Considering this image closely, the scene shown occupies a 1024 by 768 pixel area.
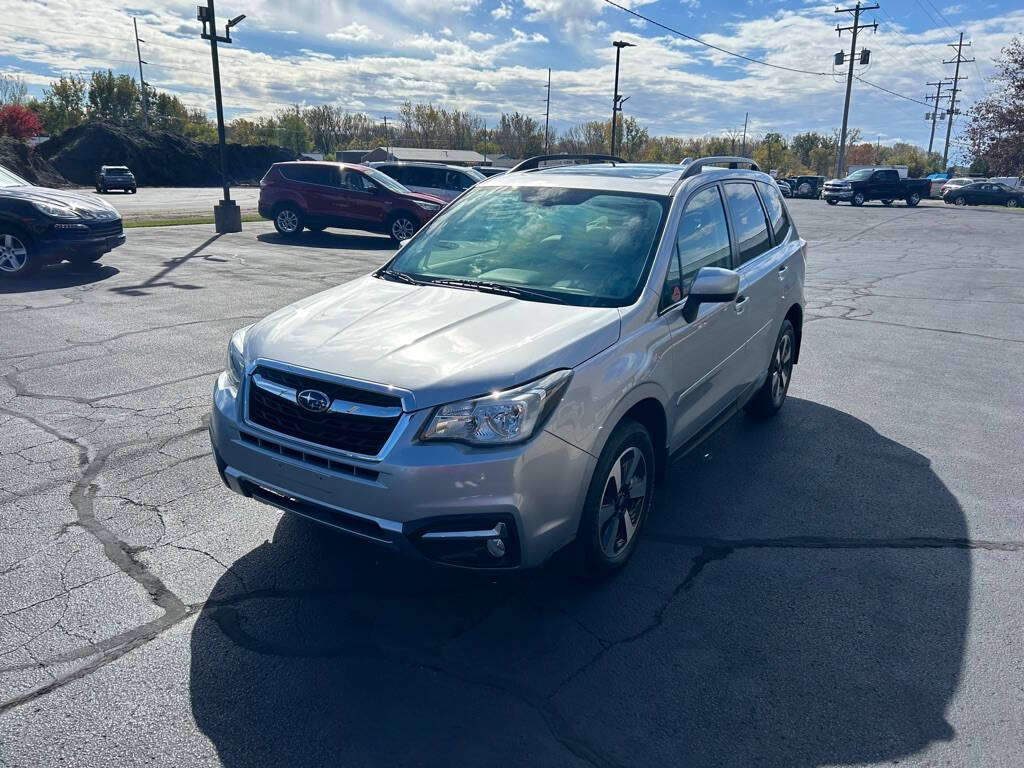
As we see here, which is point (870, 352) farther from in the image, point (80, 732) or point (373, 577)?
point (80, 732)

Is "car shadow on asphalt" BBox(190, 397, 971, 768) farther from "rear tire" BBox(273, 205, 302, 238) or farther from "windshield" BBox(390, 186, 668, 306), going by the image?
"rear tire" BBox(273, 205, 302, 238)

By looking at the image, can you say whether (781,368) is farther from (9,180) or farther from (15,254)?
(9,180)

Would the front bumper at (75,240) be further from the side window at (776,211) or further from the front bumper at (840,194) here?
the front bumper at (840,194)

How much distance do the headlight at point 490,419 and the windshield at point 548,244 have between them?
91 centimetres

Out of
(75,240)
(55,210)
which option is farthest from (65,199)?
(75,240)

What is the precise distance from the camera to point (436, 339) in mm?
3273

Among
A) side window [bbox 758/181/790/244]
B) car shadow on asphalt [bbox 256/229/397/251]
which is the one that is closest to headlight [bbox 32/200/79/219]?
car shadow on asphalt [bbox 256/229/397/251]

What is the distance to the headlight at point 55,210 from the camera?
429 inches

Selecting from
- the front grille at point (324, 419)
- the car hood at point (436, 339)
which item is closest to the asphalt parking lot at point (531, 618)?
the front grille at point (324, 419)

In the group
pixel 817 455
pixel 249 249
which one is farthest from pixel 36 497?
pixel 249 249

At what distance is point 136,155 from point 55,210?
5892 centimetres

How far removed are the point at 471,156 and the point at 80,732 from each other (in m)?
110

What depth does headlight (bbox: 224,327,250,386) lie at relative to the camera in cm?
346

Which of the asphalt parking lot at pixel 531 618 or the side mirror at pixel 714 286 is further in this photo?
the side mirror at pixel 714 286
